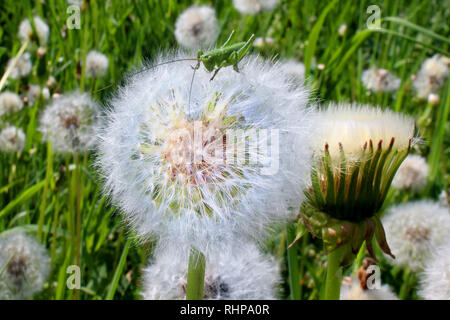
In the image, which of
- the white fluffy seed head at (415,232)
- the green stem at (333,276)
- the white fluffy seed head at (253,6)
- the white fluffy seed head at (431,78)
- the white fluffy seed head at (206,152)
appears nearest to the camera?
the white fluffy seed head at (206,152)

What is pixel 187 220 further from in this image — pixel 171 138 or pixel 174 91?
pixel 174 91

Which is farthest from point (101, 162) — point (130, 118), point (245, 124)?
point (245, 124)

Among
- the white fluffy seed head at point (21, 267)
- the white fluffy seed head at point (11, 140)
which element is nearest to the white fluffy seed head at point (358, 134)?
the white fluffy seed head at point (21, 267)

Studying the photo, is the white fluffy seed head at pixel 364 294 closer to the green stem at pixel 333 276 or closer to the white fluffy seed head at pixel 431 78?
the green stem at pixel 333 276

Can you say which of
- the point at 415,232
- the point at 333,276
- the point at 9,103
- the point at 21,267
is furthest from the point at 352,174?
the point at 9,103
